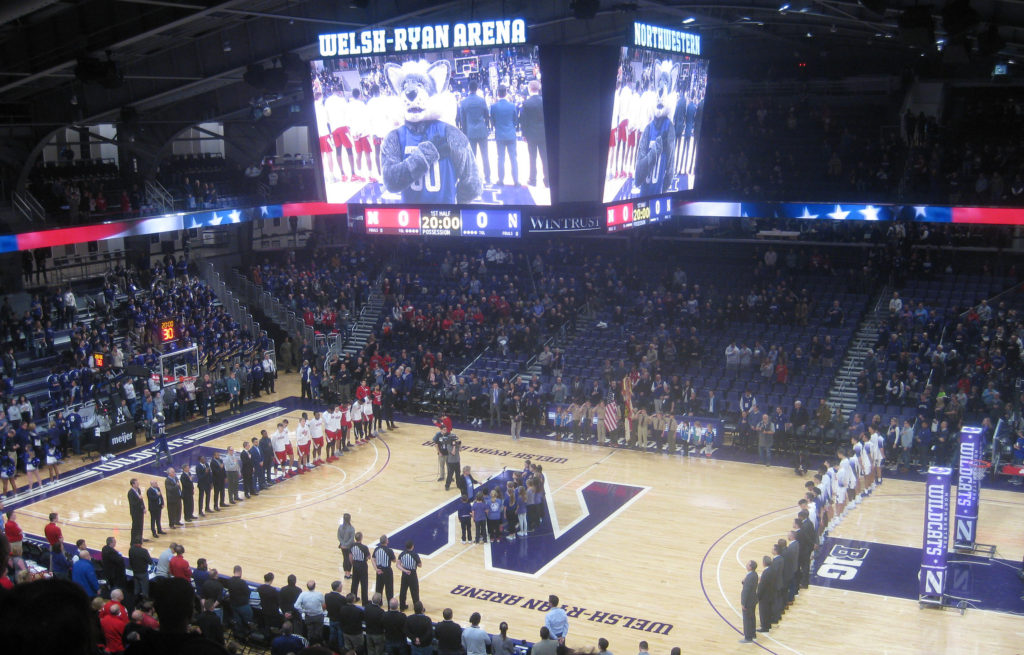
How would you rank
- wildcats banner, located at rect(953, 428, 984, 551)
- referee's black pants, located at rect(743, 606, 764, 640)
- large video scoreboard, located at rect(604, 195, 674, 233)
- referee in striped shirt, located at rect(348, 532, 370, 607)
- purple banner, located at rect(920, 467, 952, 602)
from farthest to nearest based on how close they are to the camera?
large video scoreboard, located at rect(604, 195, 674, 233) < wildcats banner, located at rect(953, 428, 984, 551) < referee in striped shirt, located at rect(348, 532, 370, 607) < purple banner, located at rect(920, 467, 952, 602) < referee's black pants, located at rect(743, 606, 764, 640)

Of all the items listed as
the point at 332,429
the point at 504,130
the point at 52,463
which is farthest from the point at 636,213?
the point at 52,463

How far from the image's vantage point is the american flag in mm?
28297

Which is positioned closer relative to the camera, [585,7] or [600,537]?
[600,537]

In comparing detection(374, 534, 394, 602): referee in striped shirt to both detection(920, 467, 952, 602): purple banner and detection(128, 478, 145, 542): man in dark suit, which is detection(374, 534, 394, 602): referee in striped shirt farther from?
detection(920, 467, 952, 602): purple banner

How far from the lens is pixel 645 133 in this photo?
26188mm

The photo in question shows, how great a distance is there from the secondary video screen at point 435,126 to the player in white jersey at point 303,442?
6138mm

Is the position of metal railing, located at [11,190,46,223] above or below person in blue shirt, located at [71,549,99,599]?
above

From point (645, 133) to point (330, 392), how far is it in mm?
13912

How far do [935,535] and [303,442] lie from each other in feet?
51.3

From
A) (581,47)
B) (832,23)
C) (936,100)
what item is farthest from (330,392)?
(936,100)

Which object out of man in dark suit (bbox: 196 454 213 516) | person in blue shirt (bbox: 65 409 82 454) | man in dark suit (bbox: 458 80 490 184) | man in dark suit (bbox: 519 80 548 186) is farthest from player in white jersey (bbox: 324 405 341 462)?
man in dark suit (bbox: 519 80 548 186)

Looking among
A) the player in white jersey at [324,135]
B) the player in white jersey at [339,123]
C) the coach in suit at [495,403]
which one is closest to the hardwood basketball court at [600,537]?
the coach in suit at [495,403]

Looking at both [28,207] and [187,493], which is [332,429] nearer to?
[187,493]

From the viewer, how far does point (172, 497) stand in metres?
21.9
